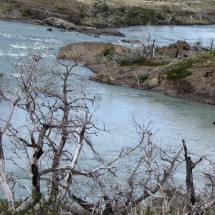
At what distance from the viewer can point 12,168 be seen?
20.4 meters

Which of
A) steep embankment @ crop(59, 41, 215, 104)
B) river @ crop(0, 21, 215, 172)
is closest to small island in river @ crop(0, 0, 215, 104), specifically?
steep embankment @ crop(59, 41, 215, 104)

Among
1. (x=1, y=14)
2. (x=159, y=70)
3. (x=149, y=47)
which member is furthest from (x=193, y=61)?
(x=1, y=14)

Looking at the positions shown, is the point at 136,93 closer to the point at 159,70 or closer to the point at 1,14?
the point at 159,70

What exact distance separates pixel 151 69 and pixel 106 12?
132ft

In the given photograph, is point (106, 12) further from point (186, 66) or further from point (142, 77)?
point (142, 77)

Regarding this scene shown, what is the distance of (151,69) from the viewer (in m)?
41.9

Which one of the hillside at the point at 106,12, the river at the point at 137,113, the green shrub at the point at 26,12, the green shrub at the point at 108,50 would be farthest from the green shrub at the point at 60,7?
the green shrub at the point at 108,50

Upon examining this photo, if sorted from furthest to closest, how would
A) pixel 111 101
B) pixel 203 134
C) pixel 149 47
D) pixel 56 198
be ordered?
pixel 149 47 → pixel 111 101 → pixel 203 134 → pixel 56 198

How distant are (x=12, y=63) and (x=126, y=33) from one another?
1205 inches

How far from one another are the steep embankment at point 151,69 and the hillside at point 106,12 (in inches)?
882

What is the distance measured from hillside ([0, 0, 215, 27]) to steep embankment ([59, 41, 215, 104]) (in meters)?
22.4

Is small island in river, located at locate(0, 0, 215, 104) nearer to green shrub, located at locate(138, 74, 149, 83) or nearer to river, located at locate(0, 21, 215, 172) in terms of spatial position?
green shrub, located at locate(138, 74, 149, 83)

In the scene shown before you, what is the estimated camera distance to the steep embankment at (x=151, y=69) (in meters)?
38.9

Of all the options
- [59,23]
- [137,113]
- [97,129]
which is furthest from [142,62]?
[97,129]
